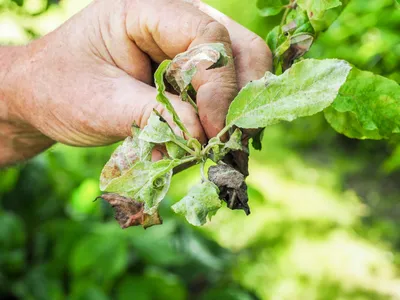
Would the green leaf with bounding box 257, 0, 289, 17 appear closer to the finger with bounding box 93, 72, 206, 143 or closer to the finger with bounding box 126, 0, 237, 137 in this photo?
the finger with bounding box 126, 0, 237, 137

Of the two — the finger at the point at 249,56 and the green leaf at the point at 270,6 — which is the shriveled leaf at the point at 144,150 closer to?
the finger at the point at 249,56

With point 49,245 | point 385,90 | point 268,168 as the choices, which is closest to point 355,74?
point 385,90

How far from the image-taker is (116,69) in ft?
3.66

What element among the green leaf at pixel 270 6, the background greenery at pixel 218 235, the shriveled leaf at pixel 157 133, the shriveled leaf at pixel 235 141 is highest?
the shriveled leaf at pixel 157 133

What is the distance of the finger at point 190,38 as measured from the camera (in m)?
0.88

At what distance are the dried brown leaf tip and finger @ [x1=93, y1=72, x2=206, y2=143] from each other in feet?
0.40

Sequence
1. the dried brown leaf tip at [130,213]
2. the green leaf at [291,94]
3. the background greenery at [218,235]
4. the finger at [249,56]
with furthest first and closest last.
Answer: the background greenery at [218,235] → the finger at [249,56] → the dried brown leaf tip at [130,213] → the green leaf at [291,94]

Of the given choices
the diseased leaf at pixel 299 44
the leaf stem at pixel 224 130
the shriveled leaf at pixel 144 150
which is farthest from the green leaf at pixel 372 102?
the shriveled leaf at pixel 144 150

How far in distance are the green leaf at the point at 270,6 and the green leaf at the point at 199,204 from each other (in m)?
0.44

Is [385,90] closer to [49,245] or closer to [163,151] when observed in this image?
[163,151]

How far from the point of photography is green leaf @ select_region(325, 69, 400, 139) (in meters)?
0.88

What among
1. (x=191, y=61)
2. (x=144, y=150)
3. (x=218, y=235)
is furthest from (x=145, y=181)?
(x=218, y=235)

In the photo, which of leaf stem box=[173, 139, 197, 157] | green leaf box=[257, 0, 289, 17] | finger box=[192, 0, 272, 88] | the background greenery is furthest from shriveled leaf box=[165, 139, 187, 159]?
the background greenery

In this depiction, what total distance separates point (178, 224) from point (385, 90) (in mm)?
2463
